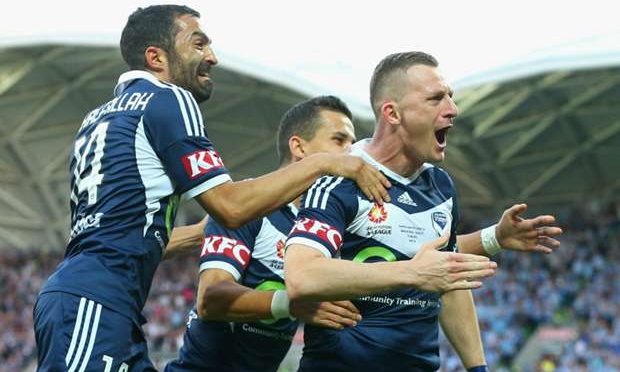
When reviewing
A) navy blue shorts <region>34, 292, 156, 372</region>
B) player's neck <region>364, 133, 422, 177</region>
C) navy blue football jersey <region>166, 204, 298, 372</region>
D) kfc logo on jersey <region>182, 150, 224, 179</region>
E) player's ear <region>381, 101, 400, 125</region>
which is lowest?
navy blue football jersey <region>166, 204, 298, 372</region>

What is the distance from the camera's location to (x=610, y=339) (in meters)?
20.0

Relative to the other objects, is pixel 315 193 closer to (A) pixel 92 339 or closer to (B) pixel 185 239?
(A) pixel 92 339

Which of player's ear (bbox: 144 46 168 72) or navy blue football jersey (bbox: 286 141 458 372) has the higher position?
player's ear (bbox: 144 46 168 72)

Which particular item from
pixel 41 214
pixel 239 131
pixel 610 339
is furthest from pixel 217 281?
pixel 41 214

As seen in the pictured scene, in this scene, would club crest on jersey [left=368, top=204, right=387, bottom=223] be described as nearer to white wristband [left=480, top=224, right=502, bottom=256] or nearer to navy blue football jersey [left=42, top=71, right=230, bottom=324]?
navy blue football jersey [left=42, top=71, right=230, bottom=324]

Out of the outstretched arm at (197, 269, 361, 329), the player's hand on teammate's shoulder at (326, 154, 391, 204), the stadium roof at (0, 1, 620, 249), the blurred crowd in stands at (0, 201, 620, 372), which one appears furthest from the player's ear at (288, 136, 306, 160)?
the stadium roof at (0, 1, 620, 249)

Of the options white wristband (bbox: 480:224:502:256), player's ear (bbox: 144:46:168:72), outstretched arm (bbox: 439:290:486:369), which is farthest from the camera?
Answer: white wristband (bbox: 480:224:502:256)

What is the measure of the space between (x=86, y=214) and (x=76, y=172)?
0.82ft

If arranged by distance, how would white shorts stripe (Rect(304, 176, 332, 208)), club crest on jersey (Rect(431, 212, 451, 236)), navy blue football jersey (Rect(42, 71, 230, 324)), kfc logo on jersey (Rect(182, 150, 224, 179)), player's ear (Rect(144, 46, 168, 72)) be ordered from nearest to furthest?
navy blue football jersey (Rect(42, 71, 230, 324))
kfc logo on jersey (Rect(182, 150, 224, 179))
white shorts stripe (Rect(304, 176, 332, 208))
player's ear (Rect(144, 46, 168, 72))
club crest on jersey (Rect(431, 212, 451, 236))

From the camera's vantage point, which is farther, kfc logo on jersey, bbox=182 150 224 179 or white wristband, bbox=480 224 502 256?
white wristband, bbox=480 224 502 256

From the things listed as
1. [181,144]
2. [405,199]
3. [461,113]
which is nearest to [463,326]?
[405,199]

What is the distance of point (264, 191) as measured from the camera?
4.81 metres

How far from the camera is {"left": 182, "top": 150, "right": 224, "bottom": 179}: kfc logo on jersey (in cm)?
479

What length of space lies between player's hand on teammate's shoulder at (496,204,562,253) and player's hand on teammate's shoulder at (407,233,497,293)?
3.54 ft
